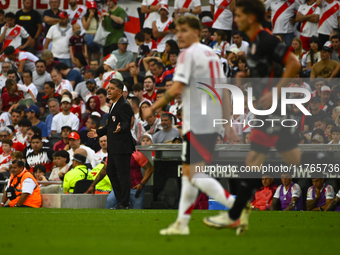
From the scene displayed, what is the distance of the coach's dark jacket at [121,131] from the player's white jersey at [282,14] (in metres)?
7.81

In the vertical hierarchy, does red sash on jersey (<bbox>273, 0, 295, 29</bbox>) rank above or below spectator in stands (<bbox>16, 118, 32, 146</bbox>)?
above

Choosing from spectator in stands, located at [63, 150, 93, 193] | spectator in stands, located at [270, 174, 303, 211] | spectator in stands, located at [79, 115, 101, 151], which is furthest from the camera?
spectator in stands, located at [79, 115, 101, 151]

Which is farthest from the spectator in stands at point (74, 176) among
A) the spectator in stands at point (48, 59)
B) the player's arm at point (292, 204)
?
the spectator in stands at point (48, 59)

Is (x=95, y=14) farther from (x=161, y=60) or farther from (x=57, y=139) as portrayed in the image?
(x=57, y=139)

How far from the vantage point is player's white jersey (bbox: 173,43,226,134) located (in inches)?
211

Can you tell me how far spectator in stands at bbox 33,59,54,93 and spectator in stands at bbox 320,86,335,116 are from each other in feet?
30.0

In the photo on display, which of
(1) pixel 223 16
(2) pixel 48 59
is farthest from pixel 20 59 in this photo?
(1) pixel 223 16

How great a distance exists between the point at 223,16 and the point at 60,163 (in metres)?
7.40

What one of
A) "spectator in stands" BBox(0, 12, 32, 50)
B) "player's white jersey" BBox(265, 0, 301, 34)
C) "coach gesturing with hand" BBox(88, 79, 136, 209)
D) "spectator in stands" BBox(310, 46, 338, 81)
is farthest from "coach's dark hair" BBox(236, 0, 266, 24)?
"spectator in stands" BBox(0, 12, 32, 50)

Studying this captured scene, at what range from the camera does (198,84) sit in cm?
543

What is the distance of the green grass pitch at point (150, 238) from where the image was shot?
4453 mm

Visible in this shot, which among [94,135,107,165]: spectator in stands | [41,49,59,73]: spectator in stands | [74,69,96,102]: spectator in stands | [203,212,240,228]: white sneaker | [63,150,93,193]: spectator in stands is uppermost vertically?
[41,49,59,73]: spectator in stands

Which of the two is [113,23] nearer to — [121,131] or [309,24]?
[309,24]

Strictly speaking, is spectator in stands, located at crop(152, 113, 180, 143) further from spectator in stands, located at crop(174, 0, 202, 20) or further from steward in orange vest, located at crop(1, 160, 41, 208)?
spectator in stands, located at crop(174, 0, 202, 20)
